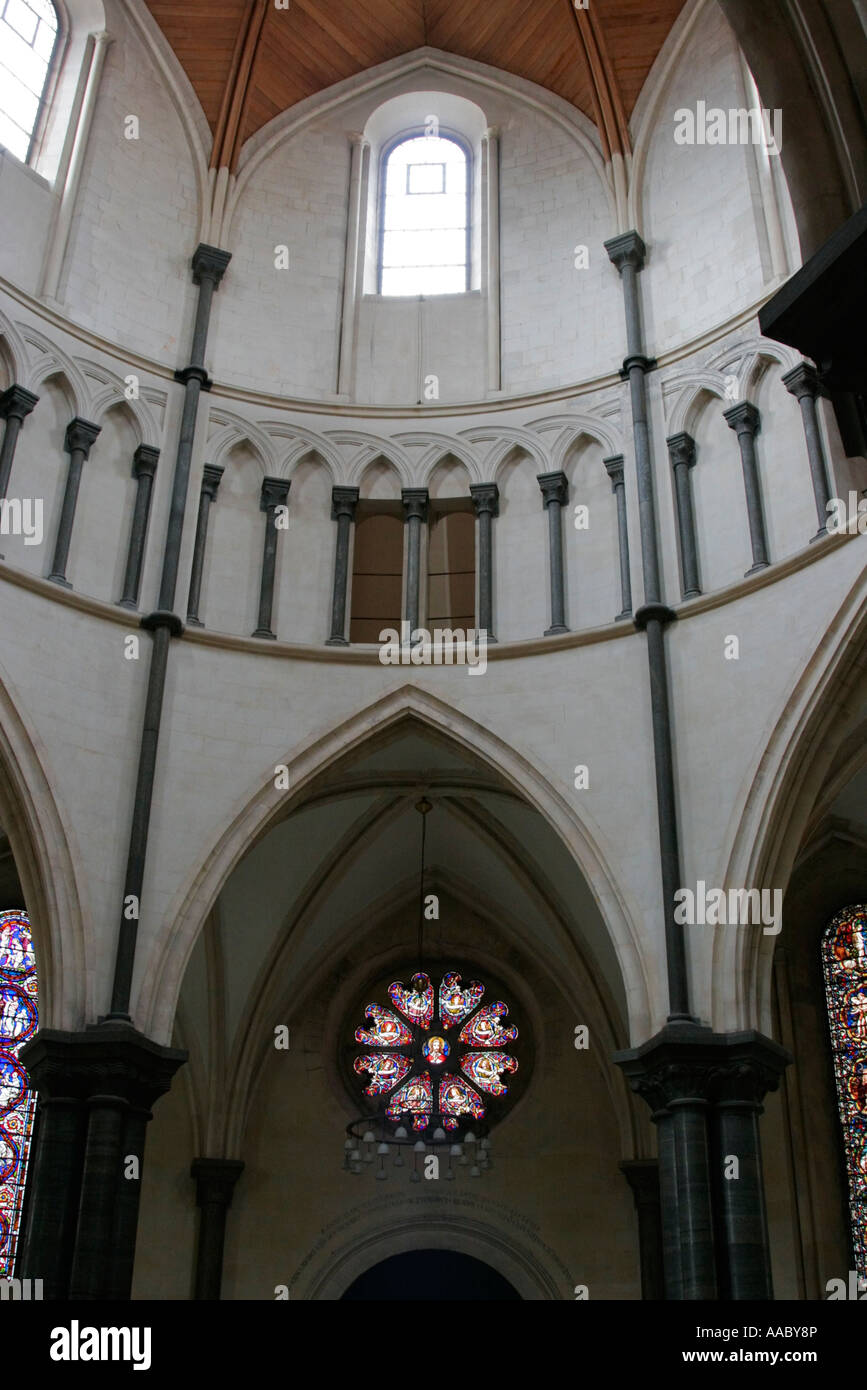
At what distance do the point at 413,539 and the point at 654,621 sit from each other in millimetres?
2714

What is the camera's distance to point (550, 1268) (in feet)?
49.0

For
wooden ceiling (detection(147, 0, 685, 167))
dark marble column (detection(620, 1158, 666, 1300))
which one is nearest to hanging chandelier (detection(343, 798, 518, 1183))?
dark marble column (detection(620, 1158, 666, 1300))

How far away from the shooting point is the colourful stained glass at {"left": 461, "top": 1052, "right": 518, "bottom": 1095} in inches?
631

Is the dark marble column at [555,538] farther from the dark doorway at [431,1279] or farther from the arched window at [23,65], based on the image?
the dark doorway at [431,1279]

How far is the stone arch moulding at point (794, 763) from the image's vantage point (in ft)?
37.4

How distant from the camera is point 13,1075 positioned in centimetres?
1491

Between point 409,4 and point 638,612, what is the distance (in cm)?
818

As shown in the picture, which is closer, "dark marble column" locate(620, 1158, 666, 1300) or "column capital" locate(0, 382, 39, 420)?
"column capital" locate(0, 382, 39, 420)

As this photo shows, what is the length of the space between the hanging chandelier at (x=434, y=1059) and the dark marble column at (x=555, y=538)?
2926mm

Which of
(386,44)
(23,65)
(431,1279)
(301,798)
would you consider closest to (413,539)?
(301,798)

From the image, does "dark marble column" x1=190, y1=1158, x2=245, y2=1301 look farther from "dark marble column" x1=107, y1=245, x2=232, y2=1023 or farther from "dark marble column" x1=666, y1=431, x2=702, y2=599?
"dark marble column" x1=666, y1=431, x2=702, y2=599

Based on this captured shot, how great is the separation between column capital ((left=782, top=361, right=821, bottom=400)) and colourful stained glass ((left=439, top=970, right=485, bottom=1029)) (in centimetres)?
751

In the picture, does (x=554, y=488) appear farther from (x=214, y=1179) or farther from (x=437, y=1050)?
(x=214, y=1179)

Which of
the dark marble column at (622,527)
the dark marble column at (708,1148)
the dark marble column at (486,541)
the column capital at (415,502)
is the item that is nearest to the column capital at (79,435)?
the column capital at (415,502)
